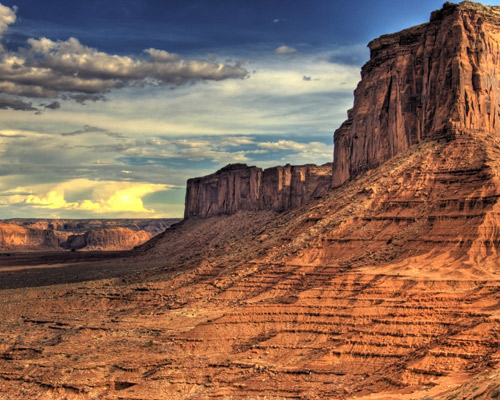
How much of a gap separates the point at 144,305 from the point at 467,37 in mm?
29055

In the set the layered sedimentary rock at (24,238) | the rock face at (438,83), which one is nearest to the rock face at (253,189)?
the rock face at (438,83)

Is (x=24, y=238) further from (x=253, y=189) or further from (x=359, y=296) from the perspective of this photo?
(x=359, y=296)

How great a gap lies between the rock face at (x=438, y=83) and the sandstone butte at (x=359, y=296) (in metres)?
0.13

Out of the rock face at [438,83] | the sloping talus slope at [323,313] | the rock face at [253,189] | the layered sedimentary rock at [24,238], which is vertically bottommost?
the layered sedimentary rock at [24,238]

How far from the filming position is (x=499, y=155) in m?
45.6

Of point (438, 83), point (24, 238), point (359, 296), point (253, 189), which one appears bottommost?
point (24, 238)

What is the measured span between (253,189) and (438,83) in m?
73.1

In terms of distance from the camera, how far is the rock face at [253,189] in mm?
111062

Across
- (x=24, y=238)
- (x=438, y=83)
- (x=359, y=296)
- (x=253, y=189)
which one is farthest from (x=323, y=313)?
(x=24, y=238)

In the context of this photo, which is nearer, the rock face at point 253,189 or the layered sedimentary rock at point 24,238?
the rock face at point 253,189

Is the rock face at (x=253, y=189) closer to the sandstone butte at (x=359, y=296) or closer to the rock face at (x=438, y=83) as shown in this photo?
the rock face at (x=438, y=83)

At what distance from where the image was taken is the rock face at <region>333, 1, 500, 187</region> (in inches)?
1961

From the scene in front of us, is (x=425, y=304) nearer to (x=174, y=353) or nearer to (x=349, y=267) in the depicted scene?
(x=349, y=267)

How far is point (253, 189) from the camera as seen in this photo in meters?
123
